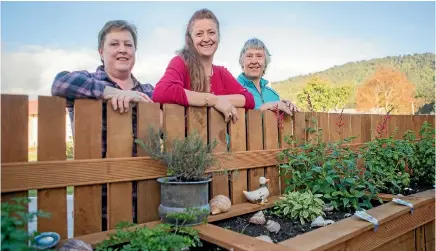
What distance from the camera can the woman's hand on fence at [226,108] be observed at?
7.52 feet

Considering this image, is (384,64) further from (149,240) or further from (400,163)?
(149,240)

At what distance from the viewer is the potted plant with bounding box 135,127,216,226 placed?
5.85 feet

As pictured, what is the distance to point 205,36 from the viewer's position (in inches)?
96.2

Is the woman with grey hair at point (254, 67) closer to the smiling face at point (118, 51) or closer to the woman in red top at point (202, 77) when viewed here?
the woman in red top at point (202, 77)

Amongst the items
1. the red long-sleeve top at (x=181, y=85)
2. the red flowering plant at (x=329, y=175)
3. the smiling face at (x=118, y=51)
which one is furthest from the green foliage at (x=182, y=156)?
the red flowering plant at (x=329, y=175)

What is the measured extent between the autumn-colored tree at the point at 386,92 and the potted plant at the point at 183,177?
36339 mm

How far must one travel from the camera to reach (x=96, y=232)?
1763 mm

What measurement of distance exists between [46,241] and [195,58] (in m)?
1.59

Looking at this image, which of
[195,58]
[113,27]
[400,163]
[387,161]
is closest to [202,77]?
[195,58]

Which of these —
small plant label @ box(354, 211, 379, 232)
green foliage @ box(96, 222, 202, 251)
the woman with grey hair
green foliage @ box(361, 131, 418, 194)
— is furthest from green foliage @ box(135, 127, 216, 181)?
green foliage @ box(361, 131, 418, 194)

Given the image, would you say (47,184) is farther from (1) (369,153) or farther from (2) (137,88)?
(1) (369,153)

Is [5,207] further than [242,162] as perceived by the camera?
No

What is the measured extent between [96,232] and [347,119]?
108 inches

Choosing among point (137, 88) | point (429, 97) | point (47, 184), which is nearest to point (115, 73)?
point (137, 88)
